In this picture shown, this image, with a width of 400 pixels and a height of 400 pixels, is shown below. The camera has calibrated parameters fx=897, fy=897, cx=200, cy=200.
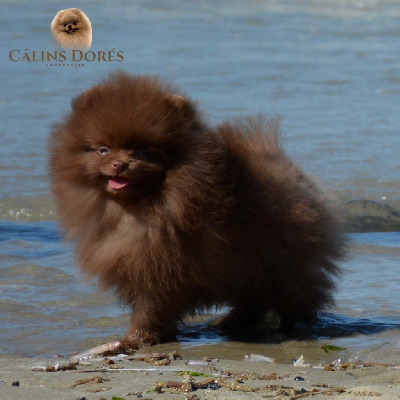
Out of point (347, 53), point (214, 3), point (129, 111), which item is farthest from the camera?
point (214, 3)

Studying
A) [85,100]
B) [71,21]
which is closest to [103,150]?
[85,100]

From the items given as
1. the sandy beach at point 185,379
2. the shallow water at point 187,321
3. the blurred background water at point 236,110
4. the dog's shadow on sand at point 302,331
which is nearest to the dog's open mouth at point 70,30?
the blurred background water at point 236,110

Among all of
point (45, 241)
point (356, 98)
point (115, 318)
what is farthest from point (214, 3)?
point (115, 318)

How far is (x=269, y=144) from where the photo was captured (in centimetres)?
536

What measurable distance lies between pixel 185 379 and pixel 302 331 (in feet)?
5.44

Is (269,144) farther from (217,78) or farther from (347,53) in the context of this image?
(347,53)

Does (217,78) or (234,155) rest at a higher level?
(217,78)

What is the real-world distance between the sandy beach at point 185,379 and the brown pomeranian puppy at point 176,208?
0.50m

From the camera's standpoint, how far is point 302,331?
543 cm

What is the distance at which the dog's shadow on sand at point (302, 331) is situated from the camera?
5.34 m

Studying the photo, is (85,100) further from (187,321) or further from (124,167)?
(187,321)

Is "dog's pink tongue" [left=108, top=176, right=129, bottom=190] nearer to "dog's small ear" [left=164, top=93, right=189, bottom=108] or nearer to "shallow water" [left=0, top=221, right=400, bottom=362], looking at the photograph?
"dog's small ear" [left=164, top=93, right=189, bottom=108]

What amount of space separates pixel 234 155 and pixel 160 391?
1.71m

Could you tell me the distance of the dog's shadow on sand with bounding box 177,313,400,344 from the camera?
534cm
